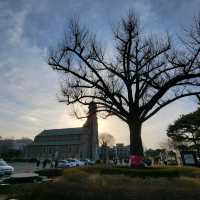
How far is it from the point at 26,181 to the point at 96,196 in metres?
8.44

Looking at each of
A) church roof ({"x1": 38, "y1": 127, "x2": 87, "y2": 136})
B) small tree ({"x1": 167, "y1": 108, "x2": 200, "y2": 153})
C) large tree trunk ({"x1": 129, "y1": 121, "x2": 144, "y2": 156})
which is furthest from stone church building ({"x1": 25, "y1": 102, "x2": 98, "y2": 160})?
large tree trunk ({"x1": 129, "y1": 121, "x2": 144, "y2": 156})

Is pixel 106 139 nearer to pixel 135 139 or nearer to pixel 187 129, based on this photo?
pixel 187 129

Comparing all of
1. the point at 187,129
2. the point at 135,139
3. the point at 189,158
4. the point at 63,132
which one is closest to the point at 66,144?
the point at 63,132

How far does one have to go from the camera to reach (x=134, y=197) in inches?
310

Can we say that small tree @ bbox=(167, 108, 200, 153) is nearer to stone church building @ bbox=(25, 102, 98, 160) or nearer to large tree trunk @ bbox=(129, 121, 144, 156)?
large tree trunk @ bbox=(129, 121, 144, 156)

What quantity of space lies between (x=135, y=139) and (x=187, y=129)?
39.0 meters

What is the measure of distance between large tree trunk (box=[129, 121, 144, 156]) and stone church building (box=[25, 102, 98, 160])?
88483mm

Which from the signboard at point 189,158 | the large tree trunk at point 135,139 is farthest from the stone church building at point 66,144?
the large tree trunk at point 135,139

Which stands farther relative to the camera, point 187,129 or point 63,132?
point 63,132

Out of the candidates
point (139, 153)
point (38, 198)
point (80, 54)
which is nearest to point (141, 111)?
point (139, 153)

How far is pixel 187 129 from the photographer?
55.3 m

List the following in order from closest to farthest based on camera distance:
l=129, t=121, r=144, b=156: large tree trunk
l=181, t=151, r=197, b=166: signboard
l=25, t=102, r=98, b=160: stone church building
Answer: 1. l=129, t=121, r=144, b=156: large tree trunk
2. l=181, t=151, r=197, b=166: signboard
3. l=25, t=102, r=98, b=160: stone church building

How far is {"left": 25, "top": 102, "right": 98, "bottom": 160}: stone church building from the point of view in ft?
366

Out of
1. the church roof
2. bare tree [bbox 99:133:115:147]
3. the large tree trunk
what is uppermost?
the church roof
